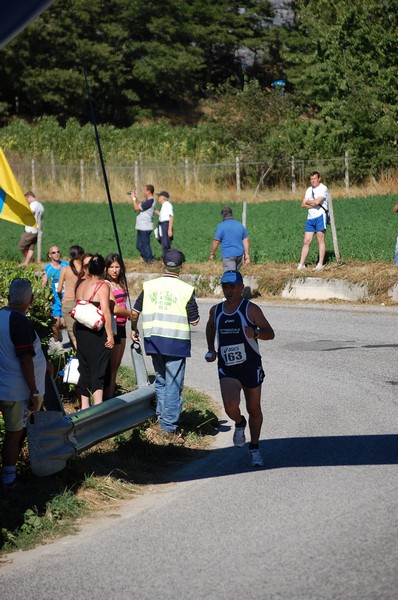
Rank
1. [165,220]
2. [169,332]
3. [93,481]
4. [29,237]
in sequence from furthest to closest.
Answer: [29,237] → [165,220] → [169,332] → [93,481]

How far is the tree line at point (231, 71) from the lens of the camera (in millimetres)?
46594

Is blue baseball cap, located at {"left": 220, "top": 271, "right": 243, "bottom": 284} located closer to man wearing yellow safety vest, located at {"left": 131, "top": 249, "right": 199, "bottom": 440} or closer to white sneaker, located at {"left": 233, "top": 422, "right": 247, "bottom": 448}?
man wearing yellow safety vest, located at {"left": 131, "top": 249, "right": 199, "bottom": 440}

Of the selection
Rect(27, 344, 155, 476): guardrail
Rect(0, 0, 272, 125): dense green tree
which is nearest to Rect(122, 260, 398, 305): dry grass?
Rect(27, 344, 155, 476): guardrail

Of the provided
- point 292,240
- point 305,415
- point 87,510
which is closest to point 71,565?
point 87,510

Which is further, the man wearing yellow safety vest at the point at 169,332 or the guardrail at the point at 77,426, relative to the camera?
Result: the man wearing yellow safety vest at the point at 169,332

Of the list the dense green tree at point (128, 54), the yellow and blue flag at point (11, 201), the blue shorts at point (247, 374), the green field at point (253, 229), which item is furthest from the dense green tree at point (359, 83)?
the yellow and blue flag at point (11, 201)

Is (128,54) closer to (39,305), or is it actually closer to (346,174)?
(346,174)

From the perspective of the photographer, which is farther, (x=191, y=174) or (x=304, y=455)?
(x=191, y=174)

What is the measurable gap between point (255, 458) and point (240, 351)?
0.96 m

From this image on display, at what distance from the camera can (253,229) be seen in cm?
3005

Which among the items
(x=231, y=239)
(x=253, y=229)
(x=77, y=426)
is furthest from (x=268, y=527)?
(x=253, y=229)

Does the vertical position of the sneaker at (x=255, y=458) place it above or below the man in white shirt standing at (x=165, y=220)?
below

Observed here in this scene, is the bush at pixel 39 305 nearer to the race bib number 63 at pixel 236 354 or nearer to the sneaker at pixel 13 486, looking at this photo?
the race bib number 63 at pixel 236 354

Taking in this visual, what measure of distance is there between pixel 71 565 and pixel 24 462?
7.09ft
